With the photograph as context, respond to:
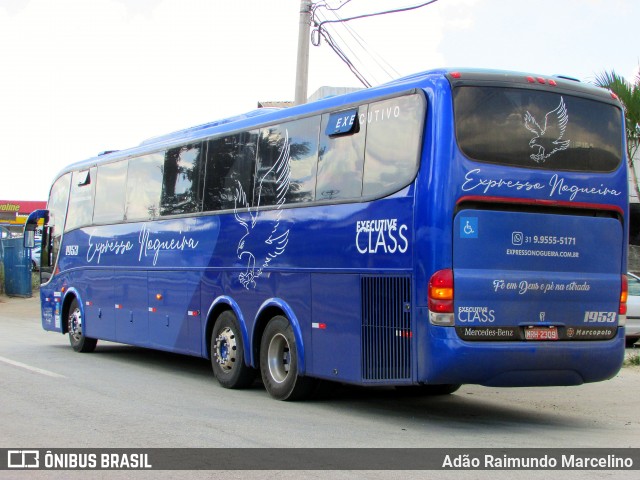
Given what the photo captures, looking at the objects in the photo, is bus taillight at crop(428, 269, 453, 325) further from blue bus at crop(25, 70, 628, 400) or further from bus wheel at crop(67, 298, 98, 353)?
bus wheel at crop(67, 298, 98, 353)

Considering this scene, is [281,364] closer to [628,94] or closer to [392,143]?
[392,143]

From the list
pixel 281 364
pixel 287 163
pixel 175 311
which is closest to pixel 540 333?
pixel 281 364

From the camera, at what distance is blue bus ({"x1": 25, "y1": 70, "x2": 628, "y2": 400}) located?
359 inches

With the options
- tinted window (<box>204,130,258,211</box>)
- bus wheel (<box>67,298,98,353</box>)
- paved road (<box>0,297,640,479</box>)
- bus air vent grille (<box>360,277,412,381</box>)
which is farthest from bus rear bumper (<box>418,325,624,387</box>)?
bus wheel (<box>67,298,98,353</box>)

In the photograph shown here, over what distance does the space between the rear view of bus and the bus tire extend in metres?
2.79

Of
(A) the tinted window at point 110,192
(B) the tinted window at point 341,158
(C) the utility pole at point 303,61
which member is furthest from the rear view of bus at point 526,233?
(C) the utility pole at point 303,61

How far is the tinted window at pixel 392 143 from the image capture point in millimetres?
9390

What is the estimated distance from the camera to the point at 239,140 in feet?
41.5

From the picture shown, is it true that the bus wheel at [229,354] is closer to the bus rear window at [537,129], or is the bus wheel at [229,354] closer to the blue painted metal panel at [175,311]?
the blue painted metal panel at [175,311]

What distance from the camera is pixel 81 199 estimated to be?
1747cm

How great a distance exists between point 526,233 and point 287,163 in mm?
3383

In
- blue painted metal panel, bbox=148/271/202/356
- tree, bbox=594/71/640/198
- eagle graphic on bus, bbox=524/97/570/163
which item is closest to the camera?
eagle graphic on bus, bbox=524/97/570/163

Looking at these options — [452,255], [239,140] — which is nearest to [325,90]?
[239,140]

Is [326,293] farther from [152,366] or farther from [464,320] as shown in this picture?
[152,366]
